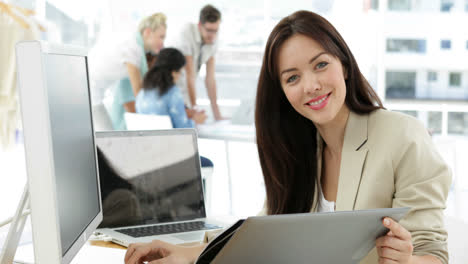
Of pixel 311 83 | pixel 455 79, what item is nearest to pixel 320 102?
pixel 311 83

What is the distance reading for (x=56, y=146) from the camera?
0.70 meters

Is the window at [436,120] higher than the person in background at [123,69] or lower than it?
lower

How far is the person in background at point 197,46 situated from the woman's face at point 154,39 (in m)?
0.14

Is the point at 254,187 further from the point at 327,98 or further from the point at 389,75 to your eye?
the point at 327,98

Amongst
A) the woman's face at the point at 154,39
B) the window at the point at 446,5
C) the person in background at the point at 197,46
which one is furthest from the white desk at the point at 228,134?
the window at the point at 446,5

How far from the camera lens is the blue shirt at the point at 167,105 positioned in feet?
12.7

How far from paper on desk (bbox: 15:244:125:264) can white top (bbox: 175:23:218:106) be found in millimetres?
3342

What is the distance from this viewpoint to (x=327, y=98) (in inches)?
51.5

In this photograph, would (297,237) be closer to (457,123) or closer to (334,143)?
(334,143)

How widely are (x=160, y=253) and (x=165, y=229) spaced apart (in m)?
0.24

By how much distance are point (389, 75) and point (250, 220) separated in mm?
3896

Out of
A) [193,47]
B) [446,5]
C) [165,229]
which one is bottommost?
[165,229]

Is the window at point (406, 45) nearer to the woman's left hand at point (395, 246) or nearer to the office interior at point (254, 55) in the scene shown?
the office interior at point (254, 55)

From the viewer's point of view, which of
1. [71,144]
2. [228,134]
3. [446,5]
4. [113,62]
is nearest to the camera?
[71,144]
